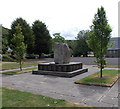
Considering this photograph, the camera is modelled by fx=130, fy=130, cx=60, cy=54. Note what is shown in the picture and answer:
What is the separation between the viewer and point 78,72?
12.3m

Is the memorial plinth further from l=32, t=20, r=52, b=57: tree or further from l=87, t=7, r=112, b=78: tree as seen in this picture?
l=32, t=20, r=52, b=57: tree

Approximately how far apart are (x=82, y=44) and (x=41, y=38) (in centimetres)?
1427

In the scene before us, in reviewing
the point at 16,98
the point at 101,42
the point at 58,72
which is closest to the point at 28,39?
the point at 58,72

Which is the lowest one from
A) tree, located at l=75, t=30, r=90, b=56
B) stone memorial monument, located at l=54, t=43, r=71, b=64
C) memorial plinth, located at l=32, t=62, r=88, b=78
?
memorial plinth, located at l=32, t=62, r=88, b=78

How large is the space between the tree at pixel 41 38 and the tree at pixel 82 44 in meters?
10.3

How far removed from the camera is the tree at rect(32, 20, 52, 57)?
131ft

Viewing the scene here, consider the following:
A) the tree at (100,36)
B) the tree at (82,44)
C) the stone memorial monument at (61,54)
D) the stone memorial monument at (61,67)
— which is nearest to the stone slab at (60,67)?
the stone memorial monument at (61,67)

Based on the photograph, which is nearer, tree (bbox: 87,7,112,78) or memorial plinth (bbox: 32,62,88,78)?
tree (bbox: 87,7,112,78)

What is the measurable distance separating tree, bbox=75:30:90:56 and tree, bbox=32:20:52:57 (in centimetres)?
1027

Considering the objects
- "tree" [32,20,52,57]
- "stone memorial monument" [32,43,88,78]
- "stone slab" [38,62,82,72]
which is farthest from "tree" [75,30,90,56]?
"stone slab" [38,62,82,72]

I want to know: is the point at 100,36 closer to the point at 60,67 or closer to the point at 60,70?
the point at 60,67

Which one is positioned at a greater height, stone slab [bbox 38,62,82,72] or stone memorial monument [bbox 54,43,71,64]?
stone memorial monument [bbox 54,43,71,64]

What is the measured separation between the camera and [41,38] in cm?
4003

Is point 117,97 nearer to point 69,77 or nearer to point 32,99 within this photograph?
point 32,99
